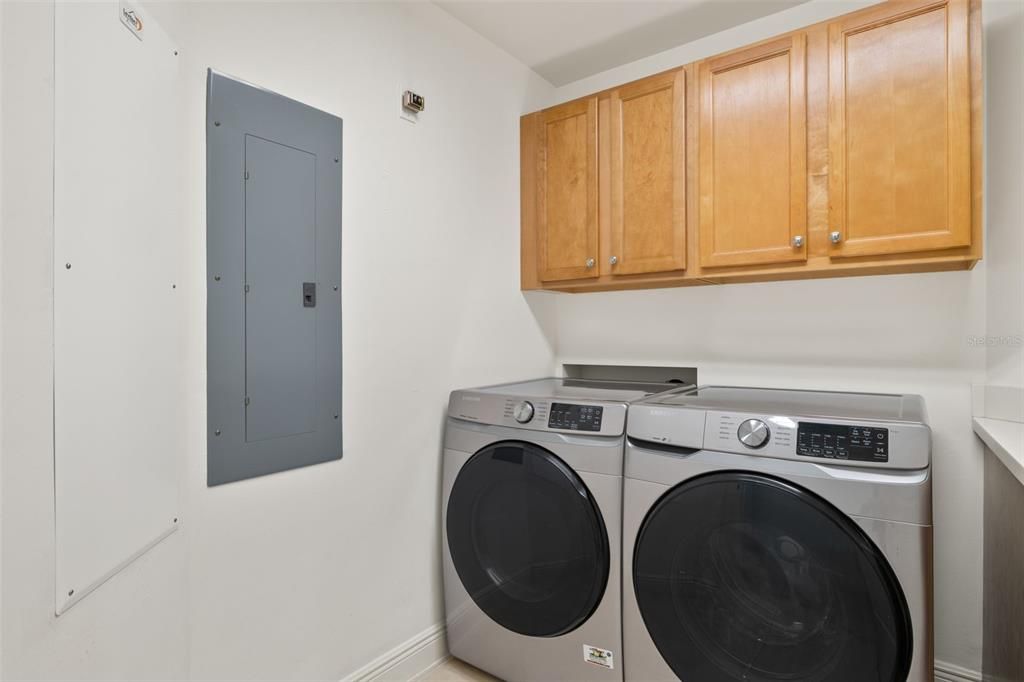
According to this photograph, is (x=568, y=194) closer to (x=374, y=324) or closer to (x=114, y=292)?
(x=374, y=324)

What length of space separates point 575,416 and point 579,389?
41 cm

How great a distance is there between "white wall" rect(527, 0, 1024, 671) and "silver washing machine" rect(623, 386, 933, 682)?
10.9 inches

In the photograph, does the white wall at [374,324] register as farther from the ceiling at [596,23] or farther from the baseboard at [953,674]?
the baseboard at [953,674]

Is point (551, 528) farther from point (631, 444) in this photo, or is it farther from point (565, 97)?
point (565, 97)

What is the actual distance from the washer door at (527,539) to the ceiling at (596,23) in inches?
65.1

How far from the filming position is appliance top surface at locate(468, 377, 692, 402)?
1.82 meters

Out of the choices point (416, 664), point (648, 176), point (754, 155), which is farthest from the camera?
point (648, 176)

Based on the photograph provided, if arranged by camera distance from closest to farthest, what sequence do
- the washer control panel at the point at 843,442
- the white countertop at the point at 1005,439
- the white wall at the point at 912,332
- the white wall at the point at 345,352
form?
the white wall at the point at 345,352
the white countertop at the point at 1005,439
the washer control panel at the point at 843,442
the white wall at the point at 912,332

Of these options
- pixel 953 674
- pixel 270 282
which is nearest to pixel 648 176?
pixel 270 282

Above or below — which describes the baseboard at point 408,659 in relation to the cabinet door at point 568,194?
below

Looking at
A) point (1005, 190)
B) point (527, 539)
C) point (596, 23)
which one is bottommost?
point (527, 539)

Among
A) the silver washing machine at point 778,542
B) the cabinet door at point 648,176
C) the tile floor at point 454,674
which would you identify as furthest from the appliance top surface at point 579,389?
the tile floor at point 454,674

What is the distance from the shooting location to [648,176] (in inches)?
79.0

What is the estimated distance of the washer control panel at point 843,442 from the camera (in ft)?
4.09
